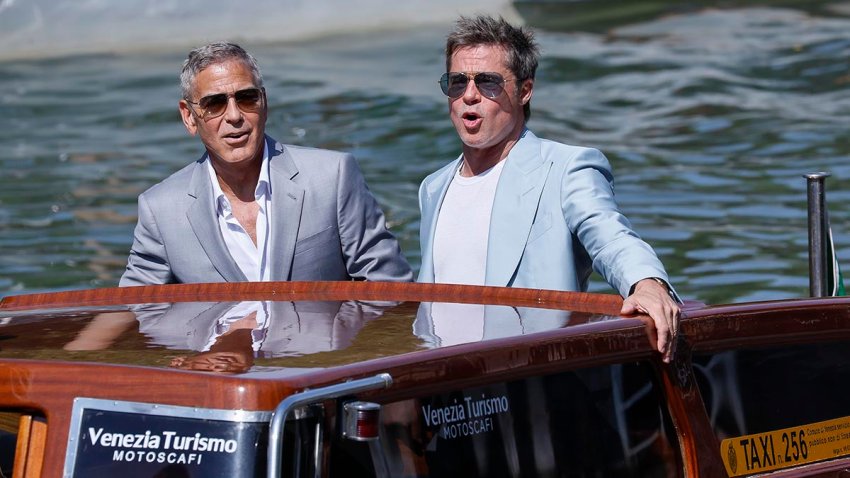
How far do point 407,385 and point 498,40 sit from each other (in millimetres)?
2026

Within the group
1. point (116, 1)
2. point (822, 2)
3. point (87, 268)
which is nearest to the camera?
point (87, 268)

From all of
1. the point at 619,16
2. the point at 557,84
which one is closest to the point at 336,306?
the point at 557,84

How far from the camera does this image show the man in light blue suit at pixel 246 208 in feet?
14.2

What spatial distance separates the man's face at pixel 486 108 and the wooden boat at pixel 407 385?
90cm

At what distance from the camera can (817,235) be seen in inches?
215

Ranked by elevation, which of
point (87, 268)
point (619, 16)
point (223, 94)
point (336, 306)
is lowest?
point (87, 268)

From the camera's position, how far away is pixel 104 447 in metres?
2.45

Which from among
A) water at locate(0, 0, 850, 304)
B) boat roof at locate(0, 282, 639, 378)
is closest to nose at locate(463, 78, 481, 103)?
boat roof at locate(0, 282, 639, 378)

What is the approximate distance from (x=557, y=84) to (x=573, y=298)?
17959 mm

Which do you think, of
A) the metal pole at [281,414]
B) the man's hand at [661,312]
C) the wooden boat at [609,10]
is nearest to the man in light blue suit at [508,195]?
the man's hand at [661,312]

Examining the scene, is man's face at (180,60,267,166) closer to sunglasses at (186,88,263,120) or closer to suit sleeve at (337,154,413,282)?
sunglasses at (186,88,263,120)

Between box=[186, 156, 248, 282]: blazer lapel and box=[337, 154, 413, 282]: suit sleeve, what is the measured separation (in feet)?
1.10

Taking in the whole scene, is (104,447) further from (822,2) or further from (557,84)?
(822,2)

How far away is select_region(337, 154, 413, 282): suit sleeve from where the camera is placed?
4418mm
